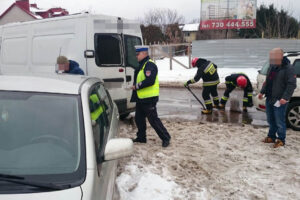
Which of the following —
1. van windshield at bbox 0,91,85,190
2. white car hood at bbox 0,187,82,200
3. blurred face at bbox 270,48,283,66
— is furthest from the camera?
blurred face at bbox 270,48,283,66

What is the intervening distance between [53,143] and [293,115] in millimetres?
5632

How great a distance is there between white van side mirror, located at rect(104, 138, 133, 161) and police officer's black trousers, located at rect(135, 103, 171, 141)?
99.9 inches

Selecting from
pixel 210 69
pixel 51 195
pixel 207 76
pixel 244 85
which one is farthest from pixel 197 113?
pixel 51 195

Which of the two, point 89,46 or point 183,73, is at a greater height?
point 89,46

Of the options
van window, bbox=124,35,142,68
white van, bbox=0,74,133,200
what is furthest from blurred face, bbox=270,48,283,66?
white van, bbox=0,74,133,200

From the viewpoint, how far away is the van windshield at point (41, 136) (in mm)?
2064

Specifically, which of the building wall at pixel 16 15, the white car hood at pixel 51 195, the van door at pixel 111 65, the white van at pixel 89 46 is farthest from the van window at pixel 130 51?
the building wall at pixel 16 15

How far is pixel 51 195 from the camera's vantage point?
180cm

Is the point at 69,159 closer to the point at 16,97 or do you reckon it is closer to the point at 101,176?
the point at 101,176

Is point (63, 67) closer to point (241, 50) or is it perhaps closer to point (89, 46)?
point (89, 46)

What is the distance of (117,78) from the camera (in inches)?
256

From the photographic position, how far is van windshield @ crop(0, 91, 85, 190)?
6.77ft

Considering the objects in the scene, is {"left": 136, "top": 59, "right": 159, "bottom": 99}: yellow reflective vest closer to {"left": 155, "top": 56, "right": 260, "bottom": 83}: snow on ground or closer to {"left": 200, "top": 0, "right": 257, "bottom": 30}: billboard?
{"left": 155, "top": 56, "right": 260, "bottom": 83}: snow on ground

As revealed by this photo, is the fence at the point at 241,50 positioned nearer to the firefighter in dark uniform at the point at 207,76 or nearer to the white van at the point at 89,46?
the firefighter in dark uniform at the point at 207,76
